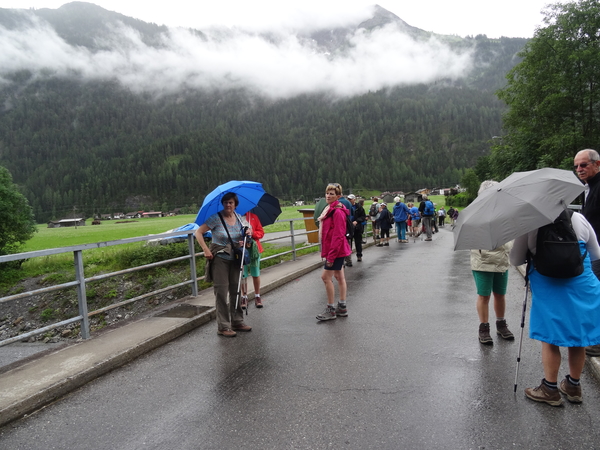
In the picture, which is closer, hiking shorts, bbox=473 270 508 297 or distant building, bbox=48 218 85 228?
hiking shorts, bbox=473 270 508 297

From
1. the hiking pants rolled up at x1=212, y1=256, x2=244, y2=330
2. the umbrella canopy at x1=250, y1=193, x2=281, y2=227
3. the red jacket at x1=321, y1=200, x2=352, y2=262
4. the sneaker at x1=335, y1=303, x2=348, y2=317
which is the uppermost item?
the umbrella canopy at x1=250, y1=193, x2=281, y2=227

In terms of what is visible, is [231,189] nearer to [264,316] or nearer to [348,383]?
[264,316]

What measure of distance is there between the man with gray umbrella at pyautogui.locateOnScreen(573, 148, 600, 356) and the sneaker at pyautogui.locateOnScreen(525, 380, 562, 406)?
3.71 feet

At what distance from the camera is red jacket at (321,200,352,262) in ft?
19.8

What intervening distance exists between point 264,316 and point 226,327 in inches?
44.1

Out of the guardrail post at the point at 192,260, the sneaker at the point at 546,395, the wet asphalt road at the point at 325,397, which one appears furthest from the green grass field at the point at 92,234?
the sneaker at the point at 546,395

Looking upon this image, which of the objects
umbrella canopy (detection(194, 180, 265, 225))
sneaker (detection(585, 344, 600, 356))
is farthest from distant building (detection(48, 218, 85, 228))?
sneaker (detection(585, 344, 600, 356))

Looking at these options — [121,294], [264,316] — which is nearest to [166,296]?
[121,294]

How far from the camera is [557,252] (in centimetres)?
308

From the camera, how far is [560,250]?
121 inches

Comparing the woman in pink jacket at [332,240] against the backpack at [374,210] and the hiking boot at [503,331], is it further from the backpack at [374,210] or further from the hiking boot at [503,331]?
the backpack at [374,210]

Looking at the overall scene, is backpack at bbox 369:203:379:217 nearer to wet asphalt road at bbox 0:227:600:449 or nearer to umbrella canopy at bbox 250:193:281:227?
umbrella canopy at bbox 250:193:281:227

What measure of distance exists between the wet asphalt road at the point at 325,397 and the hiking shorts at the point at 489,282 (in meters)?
0.59

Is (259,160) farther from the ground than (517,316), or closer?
farther from the ground
